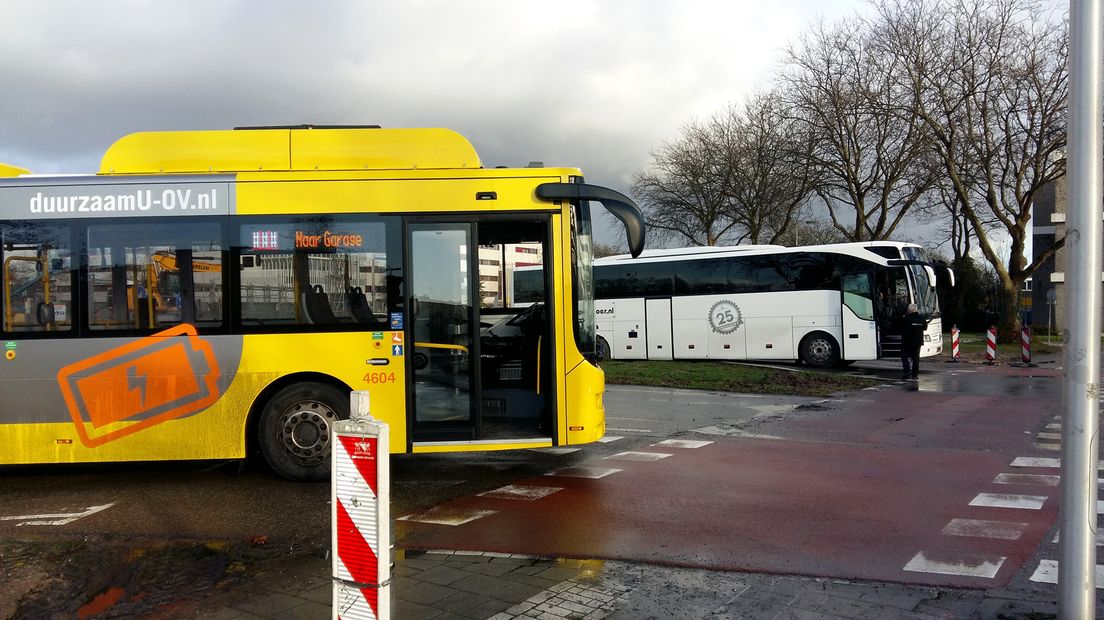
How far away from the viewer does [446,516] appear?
701cm

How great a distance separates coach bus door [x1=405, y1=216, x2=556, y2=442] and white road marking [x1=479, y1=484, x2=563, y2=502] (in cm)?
50

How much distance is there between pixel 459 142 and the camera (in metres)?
8.43

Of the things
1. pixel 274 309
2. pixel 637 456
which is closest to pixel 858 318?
pixel 637 456

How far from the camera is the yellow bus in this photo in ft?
Result: 26.0

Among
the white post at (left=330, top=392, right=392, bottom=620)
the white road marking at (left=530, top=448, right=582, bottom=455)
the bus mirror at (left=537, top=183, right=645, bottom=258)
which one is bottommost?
the white road marking at (left=530, top=448, right=582, bottom=455)

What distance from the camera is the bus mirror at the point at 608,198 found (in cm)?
810

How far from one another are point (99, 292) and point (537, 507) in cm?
468

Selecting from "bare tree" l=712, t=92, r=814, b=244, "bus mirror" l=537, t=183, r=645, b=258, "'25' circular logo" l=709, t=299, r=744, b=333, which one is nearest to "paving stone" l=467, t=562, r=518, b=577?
"bus mirror" l=537, t=183, r=645, b=258

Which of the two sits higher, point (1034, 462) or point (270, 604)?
point (270, 604)

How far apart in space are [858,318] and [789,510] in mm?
16338

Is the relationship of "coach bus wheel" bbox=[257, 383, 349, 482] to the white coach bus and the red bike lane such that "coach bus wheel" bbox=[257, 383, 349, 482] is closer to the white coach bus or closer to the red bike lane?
the red bike lane

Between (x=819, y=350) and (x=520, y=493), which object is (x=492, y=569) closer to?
(x=520, y=493)

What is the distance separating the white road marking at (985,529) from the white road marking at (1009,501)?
2.08 feet

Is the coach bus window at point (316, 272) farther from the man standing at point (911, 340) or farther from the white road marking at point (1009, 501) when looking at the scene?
the man standing at point (911, 340)
